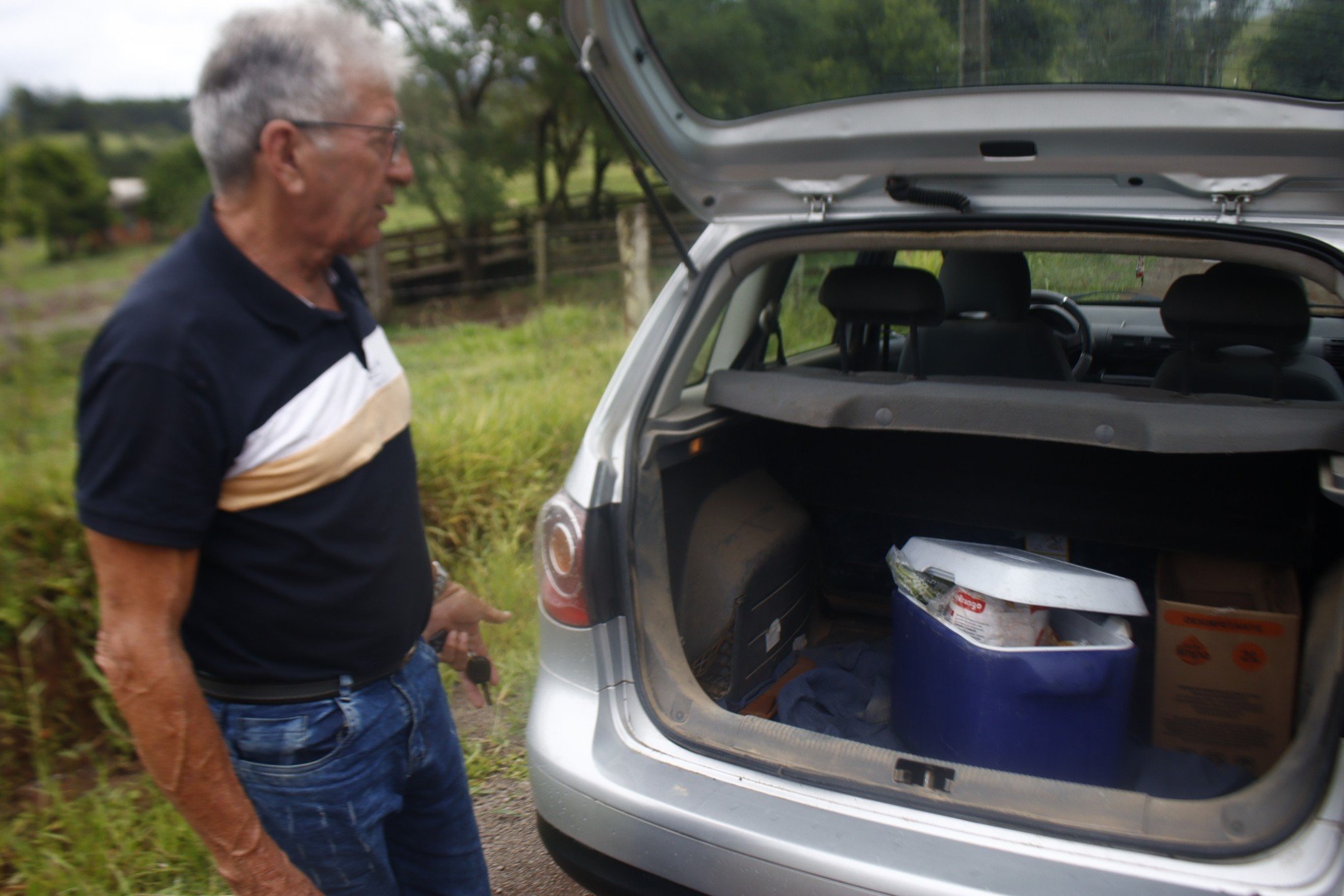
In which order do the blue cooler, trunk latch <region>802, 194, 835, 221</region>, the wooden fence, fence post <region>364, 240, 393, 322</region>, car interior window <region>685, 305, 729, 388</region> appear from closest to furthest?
the blue cooler < trunk latch <region>802, 194, 835, 221</region> < car interior window <region>685, 305, 729, 388</region> < the wooden fence < fence post <region>364, 240, 393, 322</region>

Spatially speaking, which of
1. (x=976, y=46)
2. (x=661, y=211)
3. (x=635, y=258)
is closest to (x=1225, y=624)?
(x=976, y=46)

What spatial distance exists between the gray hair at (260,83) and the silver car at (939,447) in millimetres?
773

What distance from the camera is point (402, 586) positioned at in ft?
4.47

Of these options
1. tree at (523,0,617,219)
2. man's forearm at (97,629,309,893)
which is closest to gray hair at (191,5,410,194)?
man's forearm at (97,629,309,893)

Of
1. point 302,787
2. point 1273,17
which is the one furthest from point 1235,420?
point 302,787

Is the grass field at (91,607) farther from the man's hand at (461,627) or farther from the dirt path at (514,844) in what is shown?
the man's hand at (461,627)

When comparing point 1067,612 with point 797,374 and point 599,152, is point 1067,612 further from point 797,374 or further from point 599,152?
point 599,152

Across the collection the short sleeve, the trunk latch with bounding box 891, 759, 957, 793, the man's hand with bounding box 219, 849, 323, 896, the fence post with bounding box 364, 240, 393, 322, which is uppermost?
the short sleeve

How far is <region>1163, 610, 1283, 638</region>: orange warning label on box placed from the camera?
1.77m

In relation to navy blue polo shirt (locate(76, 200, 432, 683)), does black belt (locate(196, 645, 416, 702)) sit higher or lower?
lower

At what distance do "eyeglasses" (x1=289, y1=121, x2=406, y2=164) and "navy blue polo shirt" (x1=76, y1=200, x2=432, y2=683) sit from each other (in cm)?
18

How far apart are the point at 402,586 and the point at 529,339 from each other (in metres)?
6.04

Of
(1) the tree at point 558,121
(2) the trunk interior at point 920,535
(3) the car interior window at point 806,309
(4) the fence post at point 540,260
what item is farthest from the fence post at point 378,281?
(2) the trunk interior at point 920,535

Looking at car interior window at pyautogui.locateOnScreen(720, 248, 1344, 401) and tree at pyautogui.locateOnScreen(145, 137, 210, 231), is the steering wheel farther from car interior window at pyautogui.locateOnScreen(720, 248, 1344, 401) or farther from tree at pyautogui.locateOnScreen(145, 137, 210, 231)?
tree at pyautogui.locateOnScreen(145, 137, 210, 231)
